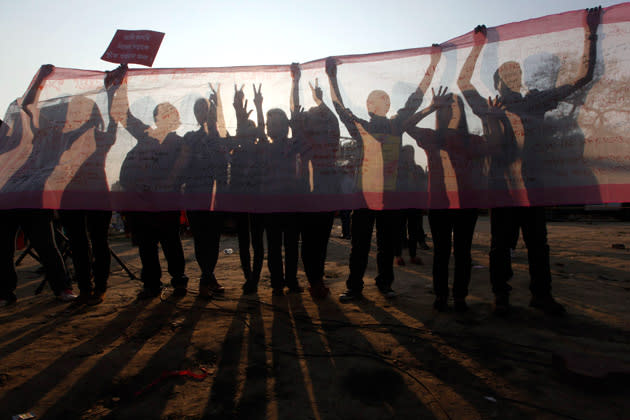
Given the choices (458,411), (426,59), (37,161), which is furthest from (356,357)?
(37,161)

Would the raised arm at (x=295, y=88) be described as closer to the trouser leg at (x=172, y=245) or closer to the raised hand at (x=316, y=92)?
the raised hand at (x=316, y=92)

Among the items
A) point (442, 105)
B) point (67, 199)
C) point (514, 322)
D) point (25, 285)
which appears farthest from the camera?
point (25, 285)

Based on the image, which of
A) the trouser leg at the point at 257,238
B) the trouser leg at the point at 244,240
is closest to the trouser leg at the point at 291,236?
the trouser leg at the point at 257,238

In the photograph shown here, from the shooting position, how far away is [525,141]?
3.67 meters

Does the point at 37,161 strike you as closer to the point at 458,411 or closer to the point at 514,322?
the point at 458,411

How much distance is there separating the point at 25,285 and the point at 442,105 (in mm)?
5817

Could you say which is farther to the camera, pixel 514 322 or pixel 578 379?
pixel 514 322

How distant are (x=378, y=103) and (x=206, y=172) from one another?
1.87 metres

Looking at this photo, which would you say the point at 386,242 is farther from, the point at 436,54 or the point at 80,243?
the point at 80,243

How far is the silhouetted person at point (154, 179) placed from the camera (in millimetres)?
4242

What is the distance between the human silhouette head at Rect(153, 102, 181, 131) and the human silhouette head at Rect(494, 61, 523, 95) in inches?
126

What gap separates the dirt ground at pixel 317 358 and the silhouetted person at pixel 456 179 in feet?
1.04

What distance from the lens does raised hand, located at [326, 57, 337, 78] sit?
14.0 feet

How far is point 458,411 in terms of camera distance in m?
2.04
